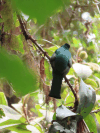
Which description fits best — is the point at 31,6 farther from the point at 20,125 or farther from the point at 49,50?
the point at 49,50

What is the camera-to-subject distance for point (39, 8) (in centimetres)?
17

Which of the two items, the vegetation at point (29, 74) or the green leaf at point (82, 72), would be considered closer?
the vegetation at point (29, 74)

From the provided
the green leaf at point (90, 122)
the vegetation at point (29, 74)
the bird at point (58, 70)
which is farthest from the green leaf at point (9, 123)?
the green leaf at point (90, 122)

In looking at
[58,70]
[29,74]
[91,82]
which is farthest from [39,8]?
[91,82]

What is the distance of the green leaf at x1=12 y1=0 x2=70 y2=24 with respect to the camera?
0.54 ft

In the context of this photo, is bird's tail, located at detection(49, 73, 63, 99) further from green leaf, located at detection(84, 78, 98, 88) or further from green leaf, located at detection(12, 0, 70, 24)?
green leaf, located at detection(12, 0, 70, 24)

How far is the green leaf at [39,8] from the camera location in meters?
0.17

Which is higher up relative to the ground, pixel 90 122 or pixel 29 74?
pixel 29 74

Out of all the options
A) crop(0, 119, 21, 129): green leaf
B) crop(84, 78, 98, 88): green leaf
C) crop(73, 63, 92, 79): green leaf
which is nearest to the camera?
crop(0, 119, 21, 129): green leaf

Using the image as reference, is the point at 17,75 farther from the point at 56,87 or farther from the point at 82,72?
the point at 82,72

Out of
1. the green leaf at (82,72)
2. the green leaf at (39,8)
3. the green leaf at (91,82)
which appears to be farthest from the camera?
the green leaf at (91,82)

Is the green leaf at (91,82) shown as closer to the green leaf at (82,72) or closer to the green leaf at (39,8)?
the green leaf at (82,72)

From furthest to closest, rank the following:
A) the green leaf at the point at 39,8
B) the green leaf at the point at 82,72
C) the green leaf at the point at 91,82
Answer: the green leaf at the point at 91,82
the green leaf at the point at 82,72
the green leaf at the point at 39,8

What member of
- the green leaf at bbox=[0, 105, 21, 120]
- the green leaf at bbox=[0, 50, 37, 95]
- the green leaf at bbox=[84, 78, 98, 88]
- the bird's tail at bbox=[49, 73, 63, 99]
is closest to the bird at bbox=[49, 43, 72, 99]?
the bird's tail at bbox=[49, 73, 63, 99]
